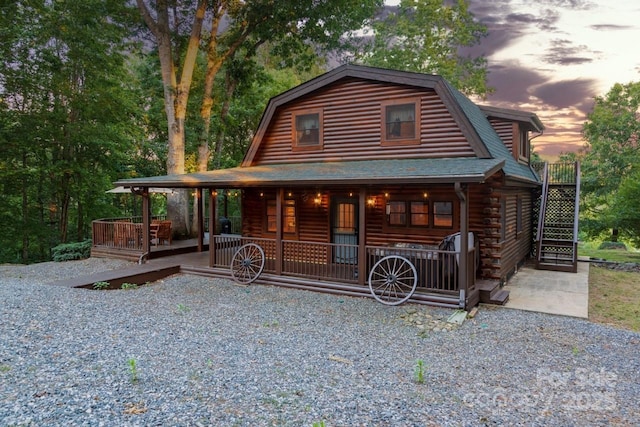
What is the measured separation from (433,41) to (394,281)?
2649 centimetres

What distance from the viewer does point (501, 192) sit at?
31.3ft

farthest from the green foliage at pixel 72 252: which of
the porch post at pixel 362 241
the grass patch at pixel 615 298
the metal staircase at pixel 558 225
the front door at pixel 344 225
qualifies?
the metal staircase at pixel 558 225

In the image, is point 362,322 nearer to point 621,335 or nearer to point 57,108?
point 621,335

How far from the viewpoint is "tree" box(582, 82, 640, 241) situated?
864 inches

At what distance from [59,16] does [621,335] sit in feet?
67.7

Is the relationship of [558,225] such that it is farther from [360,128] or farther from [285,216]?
[285,216]

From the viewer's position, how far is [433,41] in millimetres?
28969

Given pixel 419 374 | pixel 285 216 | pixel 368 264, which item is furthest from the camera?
pixel 285 216

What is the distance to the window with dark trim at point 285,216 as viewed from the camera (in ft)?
39.0

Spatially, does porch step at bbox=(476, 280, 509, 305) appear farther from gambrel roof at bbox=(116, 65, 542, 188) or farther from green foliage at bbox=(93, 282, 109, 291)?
green foliage at bbox=(93, 282, 109, 291)

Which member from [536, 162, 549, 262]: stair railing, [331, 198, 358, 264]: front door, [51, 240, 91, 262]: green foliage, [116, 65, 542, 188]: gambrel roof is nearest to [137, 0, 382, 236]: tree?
[51, 240, 91, 262]: green foliage

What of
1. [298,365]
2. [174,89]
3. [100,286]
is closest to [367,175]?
[298,365]

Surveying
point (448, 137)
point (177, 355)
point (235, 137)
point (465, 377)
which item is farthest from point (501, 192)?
point (235, 137)

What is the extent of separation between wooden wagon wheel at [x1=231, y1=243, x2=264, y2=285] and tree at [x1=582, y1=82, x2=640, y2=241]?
18.4 meters
